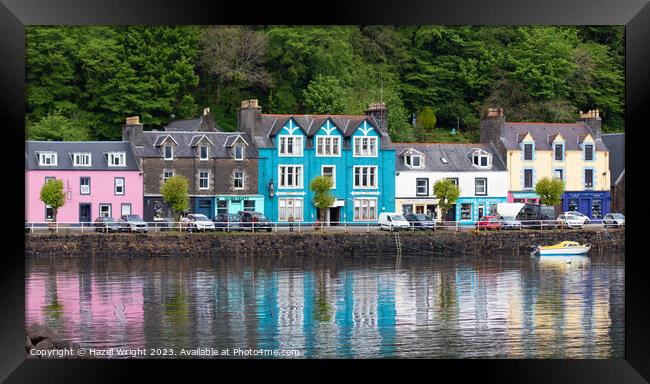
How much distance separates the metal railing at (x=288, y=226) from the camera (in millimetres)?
30031

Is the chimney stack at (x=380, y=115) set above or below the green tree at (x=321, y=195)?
above

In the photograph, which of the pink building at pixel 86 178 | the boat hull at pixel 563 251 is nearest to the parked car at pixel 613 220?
the boat hull at pixel 563 251

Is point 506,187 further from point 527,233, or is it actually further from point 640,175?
point 640,175

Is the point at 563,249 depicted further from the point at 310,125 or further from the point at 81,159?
the point at 81,159

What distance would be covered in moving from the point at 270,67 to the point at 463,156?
271 inches

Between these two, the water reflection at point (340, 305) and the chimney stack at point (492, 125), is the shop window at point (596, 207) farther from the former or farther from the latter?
the water reflection at point (340, 305)

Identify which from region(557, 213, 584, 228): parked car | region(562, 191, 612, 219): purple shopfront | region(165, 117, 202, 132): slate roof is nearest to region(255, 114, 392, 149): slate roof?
region(165, 117, 202, 132): slate roof

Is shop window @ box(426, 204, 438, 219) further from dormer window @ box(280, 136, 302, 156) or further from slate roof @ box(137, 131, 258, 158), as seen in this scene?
slate roof @ box(137, 131, 258, 158)

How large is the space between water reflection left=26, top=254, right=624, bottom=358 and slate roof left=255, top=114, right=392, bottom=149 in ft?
16.2

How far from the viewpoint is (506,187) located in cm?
3497

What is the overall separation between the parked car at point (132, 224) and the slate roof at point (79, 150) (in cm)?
151

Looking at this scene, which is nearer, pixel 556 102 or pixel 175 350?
pixel 175 350
